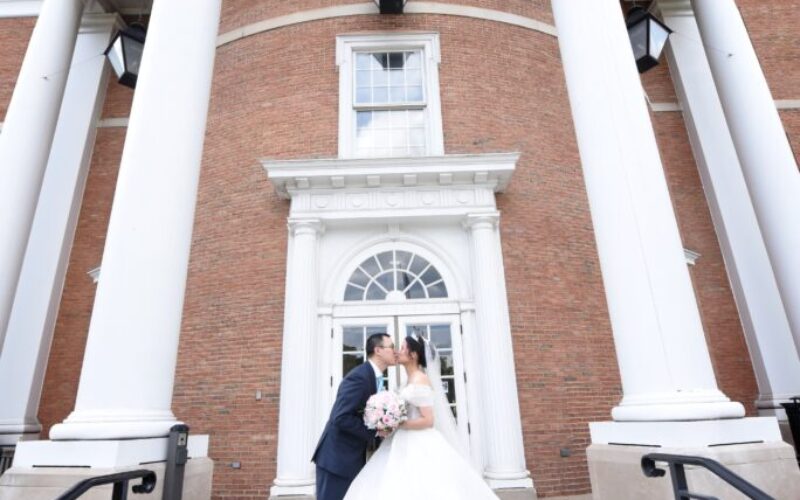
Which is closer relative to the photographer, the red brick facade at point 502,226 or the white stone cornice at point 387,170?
the red brick facade at point 502,226

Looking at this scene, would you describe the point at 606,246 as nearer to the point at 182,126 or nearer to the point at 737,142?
the point at 182,126

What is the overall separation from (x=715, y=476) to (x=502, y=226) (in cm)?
513

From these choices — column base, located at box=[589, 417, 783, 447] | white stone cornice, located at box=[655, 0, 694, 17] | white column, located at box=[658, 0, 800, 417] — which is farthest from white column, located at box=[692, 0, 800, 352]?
column base, located at box=[589, 417, 783, 447]

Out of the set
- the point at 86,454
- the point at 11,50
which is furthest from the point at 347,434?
the point at 11,50

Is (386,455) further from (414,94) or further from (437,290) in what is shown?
(414,94)

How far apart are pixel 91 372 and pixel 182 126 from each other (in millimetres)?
2394

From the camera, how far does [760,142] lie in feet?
23.5

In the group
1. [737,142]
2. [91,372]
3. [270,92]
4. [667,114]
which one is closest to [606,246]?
[91,372]

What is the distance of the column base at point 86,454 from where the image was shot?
3357mm

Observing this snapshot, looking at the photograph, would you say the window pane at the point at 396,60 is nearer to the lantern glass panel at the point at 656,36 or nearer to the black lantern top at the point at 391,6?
the black lantern top at the point at 391,6

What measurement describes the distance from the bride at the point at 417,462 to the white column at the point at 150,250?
173 cm

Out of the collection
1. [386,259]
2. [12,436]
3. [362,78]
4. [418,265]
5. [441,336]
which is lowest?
[12,436]

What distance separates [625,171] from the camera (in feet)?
14.6

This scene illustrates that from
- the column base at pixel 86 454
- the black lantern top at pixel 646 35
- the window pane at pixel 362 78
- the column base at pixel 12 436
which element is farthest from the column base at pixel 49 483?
the black lantern top at pixel 646 35
